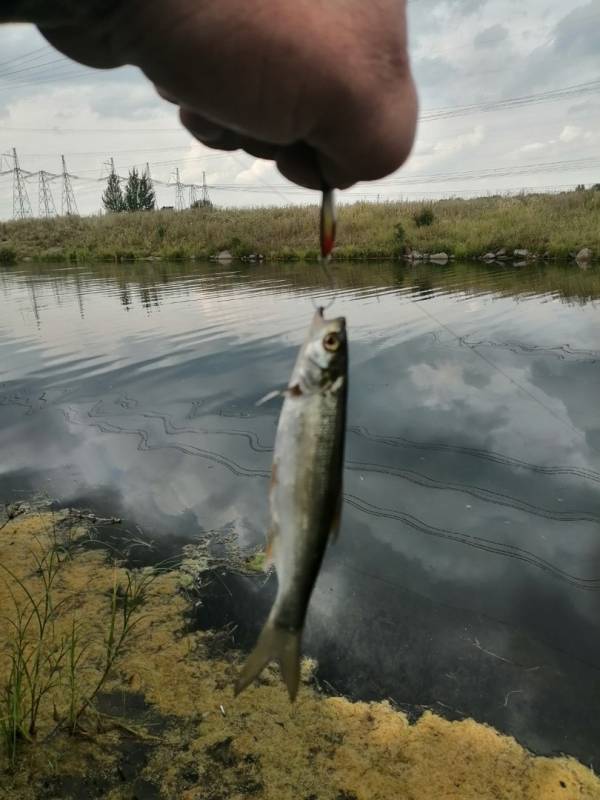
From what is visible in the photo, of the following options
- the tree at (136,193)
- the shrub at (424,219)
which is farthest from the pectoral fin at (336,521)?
the tree at (136,193)

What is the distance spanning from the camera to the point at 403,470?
7.77 metres

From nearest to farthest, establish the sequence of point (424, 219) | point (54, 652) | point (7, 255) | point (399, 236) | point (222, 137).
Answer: point (222, 137)
point (54, 652)
point (399, 236)
point (424, 219)
point (7, 255)

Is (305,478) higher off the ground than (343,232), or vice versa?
(305,478)

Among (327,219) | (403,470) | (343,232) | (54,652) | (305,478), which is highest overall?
(327,219)

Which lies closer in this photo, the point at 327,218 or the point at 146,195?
the point at 327,218

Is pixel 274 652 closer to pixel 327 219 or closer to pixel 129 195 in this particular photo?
pixel 327 219

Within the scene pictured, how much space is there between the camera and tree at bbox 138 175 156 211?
91250 millimetres

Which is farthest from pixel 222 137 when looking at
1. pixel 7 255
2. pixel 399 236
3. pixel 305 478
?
pixel 7 255

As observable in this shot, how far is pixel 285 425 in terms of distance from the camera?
170cm

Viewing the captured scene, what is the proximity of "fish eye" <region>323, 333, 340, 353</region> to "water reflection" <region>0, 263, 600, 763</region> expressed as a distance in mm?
3301

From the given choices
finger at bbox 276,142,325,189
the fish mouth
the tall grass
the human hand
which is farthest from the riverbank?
the human hand

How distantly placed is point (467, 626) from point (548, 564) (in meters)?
1.25

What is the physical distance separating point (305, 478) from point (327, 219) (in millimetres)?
669

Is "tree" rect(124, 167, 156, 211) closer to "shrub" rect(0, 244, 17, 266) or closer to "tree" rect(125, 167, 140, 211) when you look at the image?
"tree" rect(125, 167, 140, 211)
